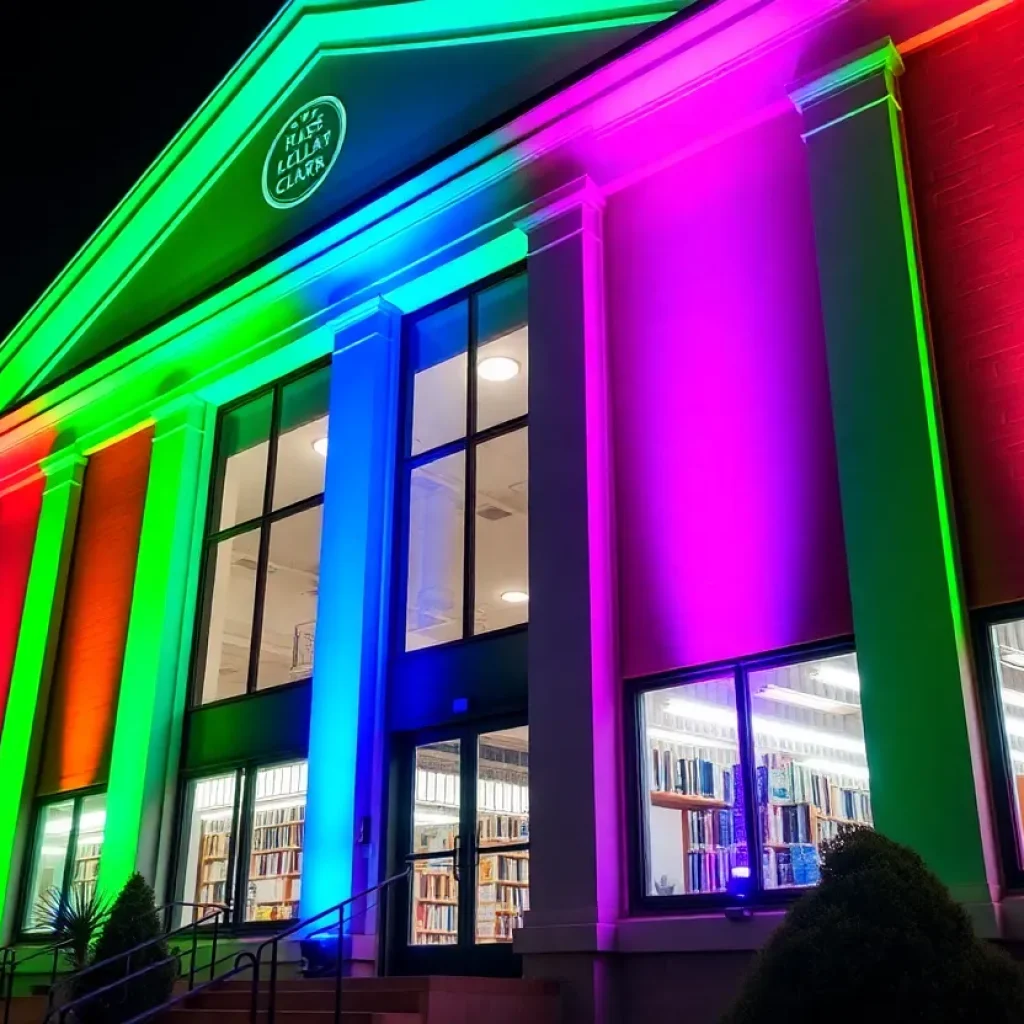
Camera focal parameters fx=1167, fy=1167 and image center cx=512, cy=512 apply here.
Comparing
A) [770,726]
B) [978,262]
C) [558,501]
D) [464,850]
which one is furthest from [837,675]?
[464,850]

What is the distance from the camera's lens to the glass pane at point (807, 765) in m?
8.27

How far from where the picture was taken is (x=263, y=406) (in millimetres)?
14812

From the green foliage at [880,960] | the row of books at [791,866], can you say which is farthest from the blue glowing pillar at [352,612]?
the green foliage at [880,960]

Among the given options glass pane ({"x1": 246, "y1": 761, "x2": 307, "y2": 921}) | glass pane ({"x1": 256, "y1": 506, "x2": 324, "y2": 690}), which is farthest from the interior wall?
glass pane ({"x1": 256, "y1": 506, "x2": 324, "y2": 690})

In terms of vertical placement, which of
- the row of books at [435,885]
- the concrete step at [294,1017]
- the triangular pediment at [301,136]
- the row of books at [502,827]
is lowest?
the concrete step at [294,1017]

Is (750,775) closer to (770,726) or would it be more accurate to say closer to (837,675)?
(770,726)

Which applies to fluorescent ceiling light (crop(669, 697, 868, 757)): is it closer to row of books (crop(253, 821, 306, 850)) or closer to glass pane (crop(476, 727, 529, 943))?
glass pane (crop(476, 727, 529, 943))

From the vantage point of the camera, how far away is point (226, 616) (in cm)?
1527

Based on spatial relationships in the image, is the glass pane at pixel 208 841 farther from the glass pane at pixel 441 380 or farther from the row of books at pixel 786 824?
the row of books at pixel 786 824

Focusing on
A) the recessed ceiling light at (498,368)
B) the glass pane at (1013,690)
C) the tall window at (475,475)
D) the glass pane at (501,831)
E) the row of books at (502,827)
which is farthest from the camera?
the recessed ceiling light at (498,368)

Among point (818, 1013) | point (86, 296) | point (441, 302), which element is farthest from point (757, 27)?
point (86, 296)

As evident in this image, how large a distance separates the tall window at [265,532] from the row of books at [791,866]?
6.90m

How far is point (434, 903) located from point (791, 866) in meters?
3.76

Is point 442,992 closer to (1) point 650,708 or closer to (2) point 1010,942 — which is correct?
(1) point 650,708
